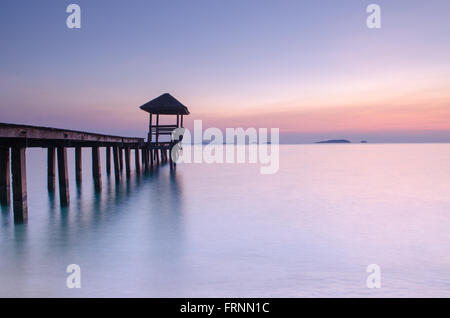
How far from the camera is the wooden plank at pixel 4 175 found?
26.0ft

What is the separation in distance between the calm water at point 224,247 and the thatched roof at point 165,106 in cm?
751

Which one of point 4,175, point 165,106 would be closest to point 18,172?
point 4,175

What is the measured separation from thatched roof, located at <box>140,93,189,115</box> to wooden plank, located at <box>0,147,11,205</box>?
993 cm

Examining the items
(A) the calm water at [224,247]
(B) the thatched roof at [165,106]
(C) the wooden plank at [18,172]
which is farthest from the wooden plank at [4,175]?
(B) the thatched roof at [165,106]

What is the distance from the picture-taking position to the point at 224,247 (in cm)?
580

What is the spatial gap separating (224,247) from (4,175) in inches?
237

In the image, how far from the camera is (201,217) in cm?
866

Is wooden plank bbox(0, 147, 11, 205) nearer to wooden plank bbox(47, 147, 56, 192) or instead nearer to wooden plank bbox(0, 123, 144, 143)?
wooden plank bbox(47, 147, 56, 192)

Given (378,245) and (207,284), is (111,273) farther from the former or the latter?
(378,245)

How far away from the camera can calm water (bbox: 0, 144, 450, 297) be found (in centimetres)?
404

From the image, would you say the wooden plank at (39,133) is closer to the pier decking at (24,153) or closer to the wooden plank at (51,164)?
the pier decking at (24,153)

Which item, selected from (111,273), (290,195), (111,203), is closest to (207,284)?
(111,273)

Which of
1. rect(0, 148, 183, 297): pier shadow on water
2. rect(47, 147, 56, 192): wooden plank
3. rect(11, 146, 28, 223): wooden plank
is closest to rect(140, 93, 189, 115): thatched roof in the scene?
rect(47, 147, 56, 192): wooden plank
